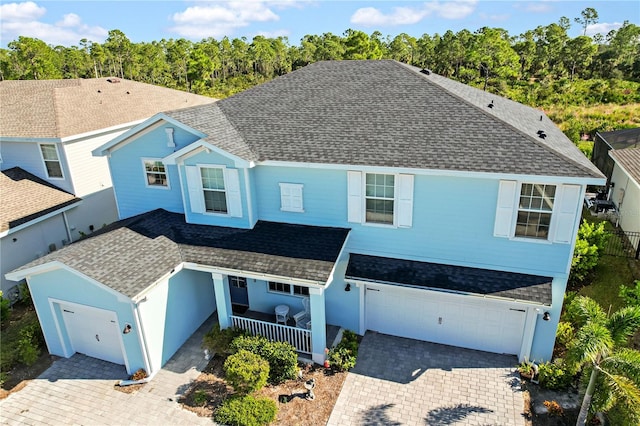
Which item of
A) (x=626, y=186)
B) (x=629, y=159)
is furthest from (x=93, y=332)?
(x=629, y=159)

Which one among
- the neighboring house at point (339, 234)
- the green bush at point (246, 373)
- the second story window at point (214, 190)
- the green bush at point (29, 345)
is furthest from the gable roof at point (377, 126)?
the green bush at point (29, 345)

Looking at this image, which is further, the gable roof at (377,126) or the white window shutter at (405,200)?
the white window shutter at (405,200)

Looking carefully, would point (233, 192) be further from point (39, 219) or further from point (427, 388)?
point (39, 219)

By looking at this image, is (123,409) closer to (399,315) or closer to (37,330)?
(37,330)

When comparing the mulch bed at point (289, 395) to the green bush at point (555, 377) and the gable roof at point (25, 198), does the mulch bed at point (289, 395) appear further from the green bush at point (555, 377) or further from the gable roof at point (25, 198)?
the gable roof at point (25, 198)

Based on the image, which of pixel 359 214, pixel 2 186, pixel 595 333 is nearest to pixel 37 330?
pixel 2 186
